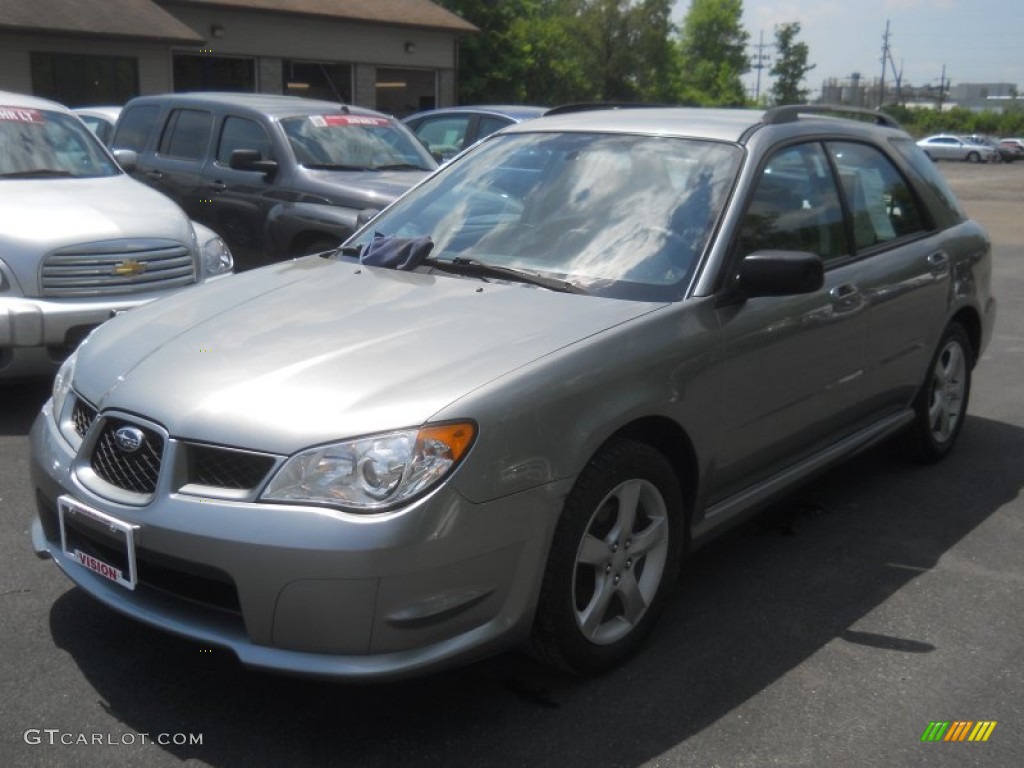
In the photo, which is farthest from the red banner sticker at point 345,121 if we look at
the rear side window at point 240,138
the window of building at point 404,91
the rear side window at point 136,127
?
the window of building at point 404,91

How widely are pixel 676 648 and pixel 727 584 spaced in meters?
0.62

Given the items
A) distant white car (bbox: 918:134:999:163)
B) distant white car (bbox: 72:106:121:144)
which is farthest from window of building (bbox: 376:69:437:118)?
distant white car (bbox: 918:134:999:163)

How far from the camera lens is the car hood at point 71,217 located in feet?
20.3

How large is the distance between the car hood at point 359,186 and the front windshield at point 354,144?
0.62ft

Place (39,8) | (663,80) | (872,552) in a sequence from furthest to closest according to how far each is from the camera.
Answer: (663,80), (39,8), (872,552)

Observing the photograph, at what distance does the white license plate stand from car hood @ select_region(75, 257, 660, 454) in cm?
30

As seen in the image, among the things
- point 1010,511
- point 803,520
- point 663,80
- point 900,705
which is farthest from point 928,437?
point 663,80

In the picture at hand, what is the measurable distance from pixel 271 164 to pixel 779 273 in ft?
19.1

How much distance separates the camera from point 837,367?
15.1ft

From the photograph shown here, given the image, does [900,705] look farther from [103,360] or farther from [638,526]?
[103,360]

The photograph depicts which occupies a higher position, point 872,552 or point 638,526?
point 638,526

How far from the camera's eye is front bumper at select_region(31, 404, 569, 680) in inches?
113

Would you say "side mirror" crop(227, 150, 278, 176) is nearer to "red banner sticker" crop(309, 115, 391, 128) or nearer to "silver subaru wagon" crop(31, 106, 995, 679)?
"red banner sticker" crop(309, 115, 391, 128)

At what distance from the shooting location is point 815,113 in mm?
5102
